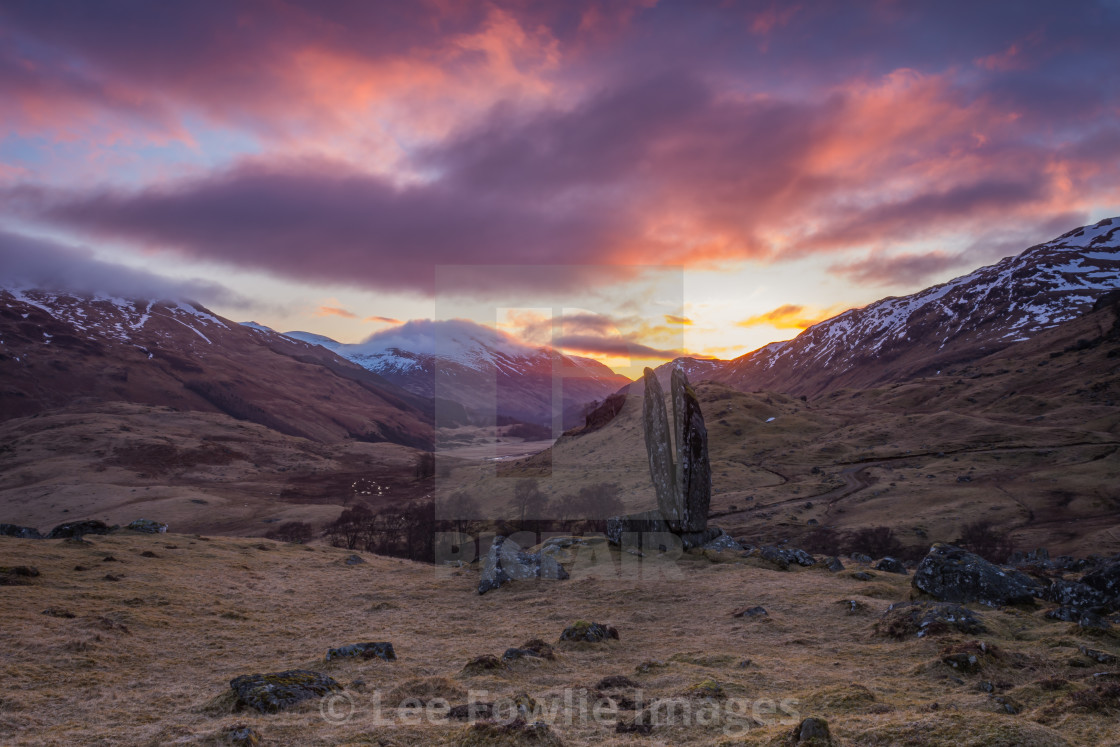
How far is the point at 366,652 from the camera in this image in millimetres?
15789

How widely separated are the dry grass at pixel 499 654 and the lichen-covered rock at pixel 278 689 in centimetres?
43

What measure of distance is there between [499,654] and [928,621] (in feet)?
40.1

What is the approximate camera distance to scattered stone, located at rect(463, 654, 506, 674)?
14445 mm

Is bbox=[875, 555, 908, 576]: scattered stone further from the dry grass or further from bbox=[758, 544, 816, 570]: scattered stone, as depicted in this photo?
the dry grass

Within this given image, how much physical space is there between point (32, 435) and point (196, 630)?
156 meters

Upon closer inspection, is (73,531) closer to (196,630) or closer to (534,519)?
(196,630)

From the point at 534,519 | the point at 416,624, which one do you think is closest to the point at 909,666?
the point at 416,624

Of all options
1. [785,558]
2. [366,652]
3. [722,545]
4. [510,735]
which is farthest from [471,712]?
[722,545]

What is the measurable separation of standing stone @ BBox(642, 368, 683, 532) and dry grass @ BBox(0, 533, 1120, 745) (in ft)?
15.0

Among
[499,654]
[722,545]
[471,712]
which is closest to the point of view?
[471,712]

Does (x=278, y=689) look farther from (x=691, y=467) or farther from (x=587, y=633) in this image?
(x=691, y=467)

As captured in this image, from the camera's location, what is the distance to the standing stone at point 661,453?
109 feet

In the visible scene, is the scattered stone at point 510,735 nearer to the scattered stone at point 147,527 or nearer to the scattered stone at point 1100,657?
the scattered stone at point 1100,657

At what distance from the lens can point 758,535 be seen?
56.6m
